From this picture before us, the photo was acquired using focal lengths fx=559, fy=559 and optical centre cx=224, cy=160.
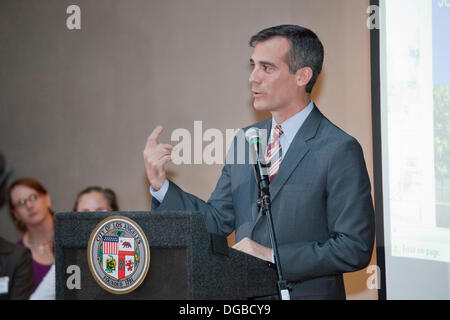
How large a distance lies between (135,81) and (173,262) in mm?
2668

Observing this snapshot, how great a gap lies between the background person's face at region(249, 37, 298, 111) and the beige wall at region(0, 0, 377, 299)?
83 cm

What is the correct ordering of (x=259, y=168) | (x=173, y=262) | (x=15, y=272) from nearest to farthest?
(x=173, y=262), (x=259, y=168), (x=15, y=272)

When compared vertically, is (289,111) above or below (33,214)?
above

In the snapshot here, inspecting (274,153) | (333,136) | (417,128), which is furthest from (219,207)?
(417,128)

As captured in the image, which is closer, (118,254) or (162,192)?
(118,254)

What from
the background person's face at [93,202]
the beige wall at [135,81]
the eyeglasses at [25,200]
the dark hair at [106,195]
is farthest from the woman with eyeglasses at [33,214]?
the background person's face at [93,202]

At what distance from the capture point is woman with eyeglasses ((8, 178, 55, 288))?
3955mm

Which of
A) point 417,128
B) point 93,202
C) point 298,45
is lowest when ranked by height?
point 93,202

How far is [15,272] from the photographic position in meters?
3.69

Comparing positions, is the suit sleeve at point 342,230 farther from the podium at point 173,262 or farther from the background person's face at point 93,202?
the background person's face at point 93,202

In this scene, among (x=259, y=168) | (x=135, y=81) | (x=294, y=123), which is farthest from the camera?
(x=135, y=81)

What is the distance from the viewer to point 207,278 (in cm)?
145

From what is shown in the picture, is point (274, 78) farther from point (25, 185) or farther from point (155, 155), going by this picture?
point (25, 185)
